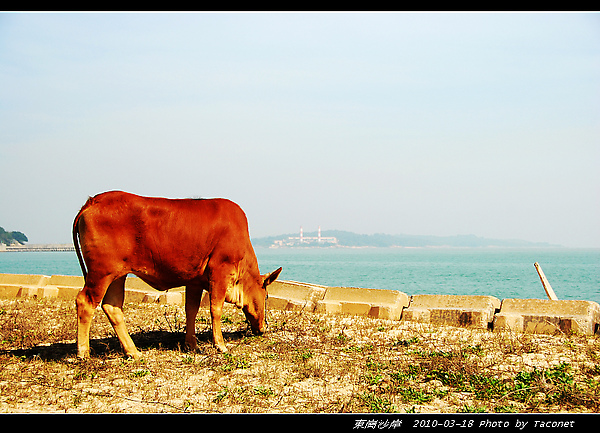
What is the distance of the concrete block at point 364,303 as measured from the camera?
1267cm

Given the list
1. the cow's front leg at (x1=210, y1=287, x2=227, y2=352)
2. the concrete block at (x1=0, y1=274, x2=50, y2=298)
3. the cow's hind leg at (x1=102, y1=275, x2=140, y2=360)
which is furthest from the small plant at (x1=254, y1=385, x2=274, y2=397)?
the concrete block at (x1=0, y1=274, x2=50, y2=298)

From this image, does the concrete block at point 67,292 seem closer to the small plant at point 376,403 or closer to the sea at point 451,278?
the small plant at point 376,403

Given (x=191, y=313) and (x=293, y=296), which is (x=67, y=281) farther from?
(x=191, y=313)

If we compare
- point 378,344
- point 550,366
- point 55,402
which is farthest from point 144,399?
point 550,366

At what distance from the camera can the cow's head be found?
9859mm

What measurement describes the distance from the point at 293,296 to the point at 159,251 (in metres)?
6.69

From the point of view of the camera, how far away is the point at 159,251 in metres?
8.54

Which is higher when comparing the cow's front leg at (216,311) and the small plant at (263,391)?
the cow's front leg at (216,311)

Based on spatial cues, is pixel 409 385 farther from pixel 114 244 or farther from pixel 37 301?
pixel 37 301

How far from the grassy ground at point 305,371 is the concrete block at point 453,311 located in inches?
25.9

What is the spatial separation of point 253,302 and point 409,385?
3.48 meters

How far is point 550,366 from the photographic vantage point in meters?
8.33

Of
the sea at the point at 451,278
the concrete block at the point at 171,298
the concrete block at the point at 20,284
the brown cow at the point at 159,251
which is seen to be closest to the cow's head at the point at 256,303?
the brown cow at the point at 159,251

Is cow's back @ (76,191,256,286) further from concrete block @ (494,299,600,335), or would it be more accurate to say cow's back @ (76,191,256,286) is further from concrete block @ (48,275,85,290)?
concrete block @ (48,275,85,290)
